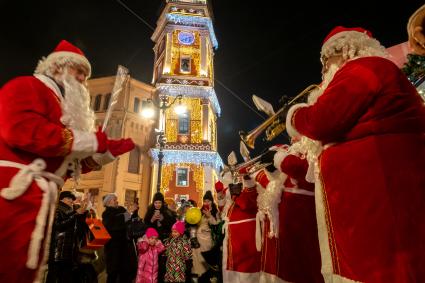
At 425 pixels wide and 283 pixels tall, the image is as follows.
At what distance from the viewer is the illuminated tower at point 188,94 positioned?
83.8 ft

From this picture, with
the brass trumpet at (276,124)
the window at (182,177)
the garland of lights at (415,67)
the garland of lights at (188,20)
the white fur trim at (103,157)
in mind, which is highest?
the garland of lights at (188,20)

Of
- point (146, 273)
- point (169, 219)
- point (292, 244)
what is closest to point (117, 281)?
point (146, 273)

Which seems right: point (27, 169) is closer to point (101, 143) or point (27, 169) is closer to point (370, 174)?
point (101, 143)

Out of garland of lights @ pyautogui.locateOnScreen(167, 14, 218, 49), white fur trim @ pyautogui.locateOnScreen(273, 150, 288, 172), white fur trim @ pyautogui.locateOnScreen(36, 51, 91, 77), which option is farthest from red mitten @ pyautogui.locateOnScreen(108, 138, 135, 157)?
garland of lights @ pyautogui.locateOnScreen(167, 14, 218, 49)

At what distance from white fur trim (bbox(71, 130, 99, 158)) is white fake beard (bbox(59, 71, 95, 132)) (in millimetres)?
210

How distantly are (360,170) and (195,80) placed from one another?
26.7 metres

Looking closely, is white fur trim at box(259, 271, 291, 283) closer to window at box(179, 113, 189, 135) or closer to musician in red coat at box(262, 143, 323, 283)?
musician in red coat at box(262, 143, 323, 283)

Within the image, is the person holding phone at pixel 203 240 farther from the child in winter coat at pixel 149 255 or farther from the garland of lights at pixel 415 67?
the garland of lights at pixel 415 67

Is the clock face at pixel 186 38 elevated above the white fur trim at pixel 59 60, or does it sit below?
above

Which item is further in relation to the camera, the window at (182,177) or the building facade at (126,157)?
the building facade at (126,157)

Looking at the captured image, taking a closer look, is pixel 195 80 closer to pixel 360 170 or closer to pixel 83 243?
pixel 83 243

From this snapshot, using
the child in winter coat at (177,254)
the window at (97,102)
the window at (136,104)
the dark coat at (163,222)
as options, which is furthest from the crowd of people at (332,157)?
the window at (97,102)

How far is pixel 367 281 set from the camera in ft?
6.07

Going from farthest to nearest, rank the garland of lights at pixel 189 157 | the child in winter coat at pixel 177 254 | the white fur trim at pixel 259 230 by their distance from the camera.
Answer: the garland of lights at pixel 189 157 → the child in winter coat at pixel 177 254 → the white fur trim at pixel 259 230
